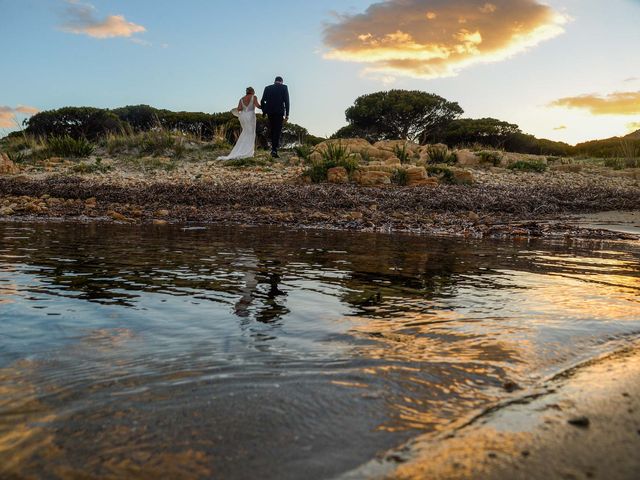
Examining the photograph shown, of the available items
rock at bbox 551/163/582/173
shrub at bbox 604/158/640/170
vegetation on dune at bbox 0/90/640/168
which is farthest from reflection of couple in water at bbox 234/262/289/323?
vegetation on dune at bbox 0/90/640/168

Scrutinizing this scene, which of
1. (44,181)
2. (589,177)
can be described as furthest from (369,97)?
(44,181)

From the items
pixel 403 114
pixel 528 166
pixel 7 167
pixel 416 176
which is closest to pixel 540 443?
pixel 416 176

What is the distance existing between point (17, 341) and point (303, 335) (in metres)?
1.32

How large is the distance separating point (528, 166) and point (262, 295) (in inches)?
666

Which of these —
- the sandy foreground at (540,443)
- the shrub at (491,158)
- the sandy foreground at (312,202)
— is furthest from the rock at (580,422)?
the shrub at (491,158)

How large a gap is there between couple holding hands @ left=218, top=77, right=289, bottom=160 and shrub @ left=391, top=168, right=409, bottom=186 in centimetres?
392

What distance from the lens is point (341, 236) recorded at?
823 centimetres

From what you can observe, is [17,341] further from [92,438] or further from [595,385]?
[595,385]

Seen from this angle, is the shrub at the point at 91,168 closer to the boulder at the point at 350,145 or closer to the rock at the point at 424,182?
the boulder at the point at 350,145

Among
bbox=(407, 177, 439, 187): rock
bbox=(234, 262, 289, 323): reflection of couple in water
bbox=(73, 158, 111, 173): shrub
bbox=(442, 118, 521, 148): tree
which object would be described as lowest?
bbox=(234, 262, 289, 323): reflection of couple in water

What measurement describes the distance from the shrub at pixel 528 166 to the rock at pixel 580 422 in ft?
59.7

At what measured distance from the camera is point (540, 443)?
149 centimetres

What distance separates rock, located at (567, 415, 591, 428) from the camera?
159cm

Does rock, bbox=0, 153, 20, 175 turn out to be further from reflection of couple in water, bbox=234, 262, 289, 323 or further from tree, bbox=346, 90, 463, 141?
tree, bbox=346, 90, 463, 141
